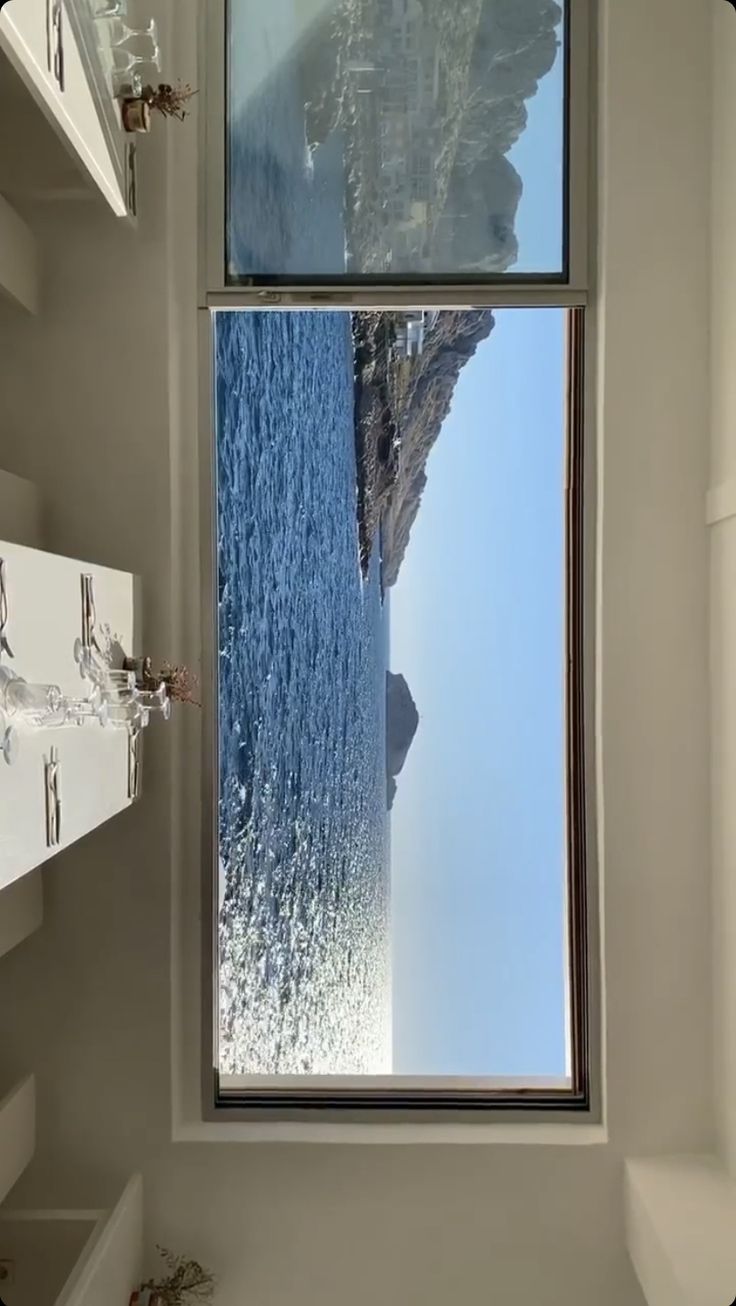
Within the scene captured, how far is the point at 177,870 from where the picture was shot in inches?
77.6

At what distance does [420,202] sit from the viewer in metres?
1.95

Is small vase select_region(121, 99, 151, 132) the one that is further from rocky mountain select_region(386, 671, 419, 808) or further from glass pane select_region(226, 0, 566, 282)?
rocky mountain select_region(386, 671, 419, 808)

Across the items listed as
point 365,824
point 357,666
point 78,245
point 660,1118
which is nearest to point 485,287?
point 78,245

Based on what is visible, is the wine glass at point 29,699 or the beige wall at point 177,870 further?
the beige wall at point 177,870

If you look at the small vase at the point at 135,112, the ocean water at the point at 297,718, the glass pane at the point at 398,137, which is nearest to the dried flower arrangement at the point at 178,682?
the ocean water at the point at 297,718

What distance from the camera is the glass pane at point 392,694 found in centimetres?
213

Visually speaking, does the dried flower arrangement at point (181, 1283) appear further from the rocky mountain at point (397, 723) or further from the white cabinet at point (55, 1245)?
the rocky mountain at point (397, 723)

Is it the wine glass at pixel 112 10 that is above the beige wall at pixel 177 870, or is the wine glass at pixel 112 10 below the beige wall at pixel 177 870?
above

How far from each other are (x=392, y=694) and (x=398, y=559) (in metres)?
0.32

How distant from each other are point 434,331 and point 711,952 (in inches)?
54.3

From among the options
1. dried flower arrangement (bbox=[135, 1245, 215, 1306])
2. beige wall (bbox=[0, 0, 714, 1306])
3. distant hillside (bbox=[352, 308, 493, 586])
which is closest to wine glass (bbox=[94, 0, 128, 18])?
beige wall (bbox=[0, 0, 714, 1306])

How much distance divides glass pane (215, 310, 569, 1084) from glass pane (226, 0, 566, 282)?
0.60ft

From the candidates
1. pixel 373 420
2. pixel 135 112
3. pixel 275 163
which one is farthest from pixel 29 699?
pixel 373 420

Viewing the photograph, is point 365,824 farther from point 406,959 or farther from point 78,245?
point 78,245
